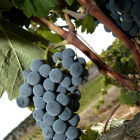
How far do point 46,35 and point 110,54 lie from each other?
149 inches

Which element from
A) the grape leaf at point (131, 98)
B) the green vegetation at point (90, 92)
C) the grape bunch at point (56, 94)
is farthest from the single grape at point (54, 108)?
the green vegetation at point (90, 92)

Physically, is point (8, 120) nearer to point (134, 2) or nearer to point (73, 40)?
point (73, 40)

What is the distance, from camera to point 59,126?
39 centimetres

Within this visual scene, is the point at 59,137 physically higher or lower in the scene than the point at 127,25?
lower

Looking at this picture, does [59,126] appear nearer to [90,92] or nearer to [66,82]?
[66,82]

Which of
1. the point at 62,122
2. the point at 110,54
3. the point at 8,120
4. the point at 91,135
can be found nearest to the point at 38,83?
the point at 62,122

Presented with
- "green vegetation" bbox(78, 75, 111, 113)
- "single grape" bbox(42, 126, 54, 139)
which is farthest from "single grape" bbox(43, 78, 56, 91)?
"green vegetation" bbox(78, 75, 111, 113)

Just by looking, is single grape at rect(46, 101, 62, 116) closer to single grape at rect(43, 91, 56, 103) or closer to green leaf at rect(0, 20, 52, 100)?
single grape at rect(43, 91, 56, 103)

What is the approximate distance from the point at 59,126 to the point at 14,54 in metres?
0.29

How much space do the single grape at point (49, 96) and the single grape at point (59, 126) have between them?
0.06 metres

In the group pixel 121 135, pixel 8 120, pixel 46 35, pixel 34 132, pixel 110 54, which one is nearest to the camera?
pixel 121 135

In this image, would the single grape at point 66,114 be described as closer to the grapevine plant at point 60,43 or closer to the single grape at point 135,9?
the grapevine plant at point 60,43

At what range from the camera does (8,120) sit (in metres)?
0.97

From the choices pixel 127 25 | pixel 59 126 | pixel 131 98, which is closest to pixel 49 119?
Result: pixel 59 126
